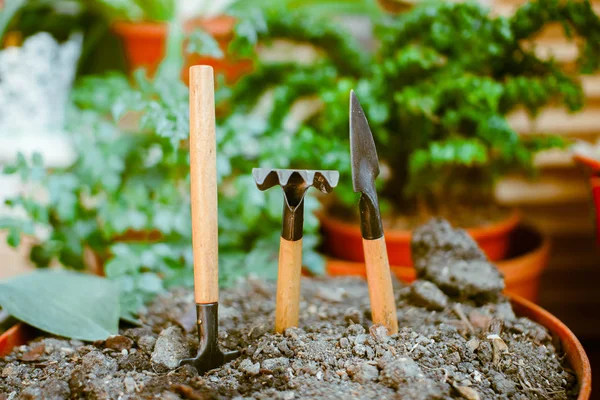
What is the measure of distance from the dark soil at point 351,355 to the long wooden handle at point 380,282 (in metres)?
0.02

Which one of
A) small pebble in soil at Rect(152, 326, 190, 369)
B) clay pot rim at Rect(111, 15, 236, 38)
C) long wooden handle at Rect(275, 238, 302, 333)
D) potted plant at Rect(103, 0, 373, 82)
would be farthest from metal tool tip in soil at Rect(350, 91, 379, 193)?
clay pot rim at Rect(111, 15, 236, 38)

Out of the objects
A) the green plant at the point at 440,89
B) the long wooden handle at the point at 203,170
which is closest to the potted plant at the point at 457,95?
the green plant at the point at 440,89

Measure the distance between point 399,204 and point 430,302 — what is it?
604 mm

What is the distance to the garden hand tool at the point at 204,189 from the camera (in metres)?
0.69

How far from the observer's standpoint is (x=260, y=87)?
4.73 feet

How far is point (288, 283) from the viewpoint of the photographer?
748mm

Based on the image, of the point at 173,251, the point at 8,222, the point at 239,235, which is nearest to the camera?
the point at 8,222

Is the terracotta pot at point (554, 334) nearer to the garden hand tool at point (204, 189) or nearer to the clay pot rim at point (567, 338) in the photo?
the clay pot rim at point (567, 338)

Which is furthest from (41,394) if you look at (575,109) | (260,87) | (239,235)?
(575,109)

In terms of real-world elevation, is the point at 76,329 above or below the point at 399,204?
below

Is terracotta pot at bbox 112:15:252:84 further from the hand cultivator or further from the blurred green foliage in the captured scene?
the hand cultivator

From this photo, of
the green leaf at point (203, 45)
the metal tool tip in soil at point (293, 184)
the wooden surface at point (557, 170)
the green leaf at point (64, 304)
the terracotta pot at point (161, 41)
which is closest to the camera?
the metal tool tip in soil at point (293, 184)

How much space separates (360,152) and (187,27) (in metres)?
0.90

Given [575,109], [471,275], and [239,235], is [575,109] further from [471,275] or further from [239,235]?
[239,235]
